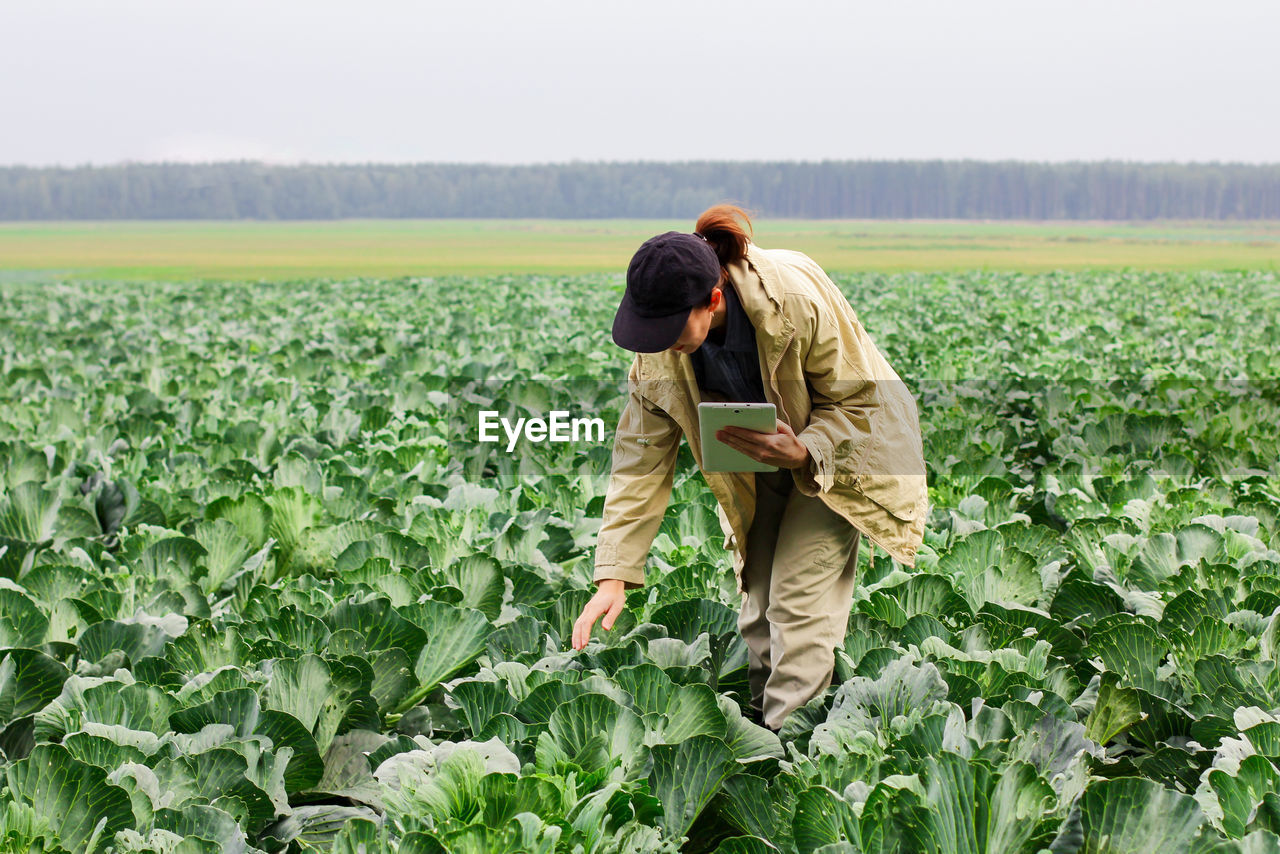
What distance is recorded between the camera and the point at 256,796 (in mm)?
2049

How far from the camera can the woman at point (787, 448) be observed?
239cm

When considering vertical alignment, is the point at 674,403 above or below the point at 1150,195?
below

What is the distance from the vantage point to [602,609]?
2.58 m

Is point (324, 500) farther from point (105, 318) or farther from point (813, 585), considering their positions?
point (105, 318)

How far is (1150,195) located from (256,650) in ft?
433

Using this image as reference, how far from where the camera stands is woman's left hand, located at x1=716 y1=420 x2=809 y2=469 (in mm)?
2367

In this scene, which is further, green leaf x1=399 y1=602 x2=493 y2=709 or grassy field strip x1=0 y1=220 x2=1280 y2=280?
grassy field strip x1=0 y1=220 x2=1280 y2=280

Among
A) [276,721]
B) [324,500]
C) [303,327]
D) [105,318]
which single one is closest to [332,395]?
[324,500]

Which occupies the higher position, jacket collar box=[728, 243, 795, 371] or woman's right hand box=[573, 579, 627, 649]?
jacket collar box=[728, 243, 795, 371]

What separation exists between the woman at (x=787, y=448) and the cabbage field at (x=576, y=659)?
159mm

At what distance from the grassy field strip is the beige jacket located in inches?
1355

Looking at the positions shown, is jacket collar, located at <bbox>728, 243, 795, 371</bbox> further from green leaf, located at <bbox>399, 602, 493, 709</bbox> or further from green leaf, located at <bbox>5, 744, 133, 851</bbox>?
green leaf, located at <bbox>5, 744, 133, 851</bbox>

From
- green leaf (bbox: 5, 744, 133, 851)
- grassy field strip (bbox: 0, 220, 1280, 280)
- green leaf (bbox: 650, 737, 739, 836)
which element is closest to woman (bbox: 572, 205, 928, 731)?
green leaf (bbox: 650, 737, 739, 836)

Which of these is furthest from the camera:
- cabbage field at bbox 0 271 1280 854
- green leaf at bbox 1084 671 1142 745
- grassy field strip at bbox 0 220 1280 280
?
grassy field strip at bbox 0 220 1280 280
